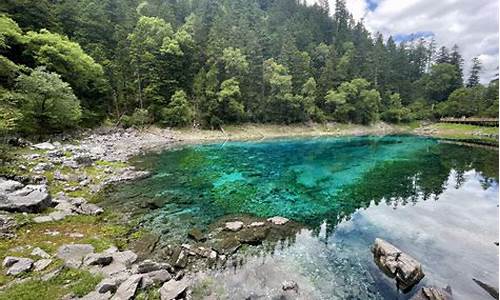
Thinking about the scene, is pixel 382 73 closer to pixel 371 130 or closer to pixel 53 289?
pixel 371 130

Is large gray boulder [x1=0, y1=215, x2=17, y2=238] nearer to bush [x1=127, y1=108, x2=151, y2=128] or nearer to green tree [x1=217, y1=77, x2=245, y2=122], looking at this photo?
bush [x1=127, y1=108, x2=151, y2=128]

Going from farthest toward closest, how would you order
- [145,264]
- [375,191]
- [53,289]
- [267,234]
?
[375,191], [267,234], [145,264], [53,289]

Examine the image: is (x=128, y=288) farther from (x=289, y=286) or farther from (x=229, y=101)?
(x=229, y=101)

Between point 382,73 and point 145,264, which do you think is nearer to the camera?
point 145,264

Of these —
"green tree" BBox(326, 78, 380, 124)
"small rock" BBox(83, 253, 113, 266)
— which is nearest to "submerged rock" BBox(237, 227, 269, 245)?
"small rock" BBox(83, 253, 113, 266)

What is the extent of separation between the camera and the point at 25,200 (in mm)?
10148

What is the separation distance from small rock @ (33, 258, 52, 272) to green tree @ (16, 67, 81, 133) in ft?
63.5

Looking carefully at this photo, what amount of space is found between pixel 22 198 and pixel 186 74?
136ft

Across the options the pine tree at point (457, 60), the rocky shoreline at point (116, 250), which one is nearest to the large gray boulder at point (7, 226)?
the rocky shoreline at point (116, 250)

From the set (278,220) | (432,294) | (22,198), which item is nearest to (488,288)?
(432,294)

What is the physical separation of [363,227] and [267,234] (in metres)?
4.66

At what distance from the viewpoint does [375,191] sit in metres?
17.4

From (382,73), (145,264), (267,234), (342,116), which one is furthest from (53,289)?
(382,73)

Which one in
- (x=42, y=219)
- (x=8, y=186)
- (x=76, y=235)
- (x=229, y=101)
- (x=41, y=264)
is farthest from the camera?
(x=229, y=101)
